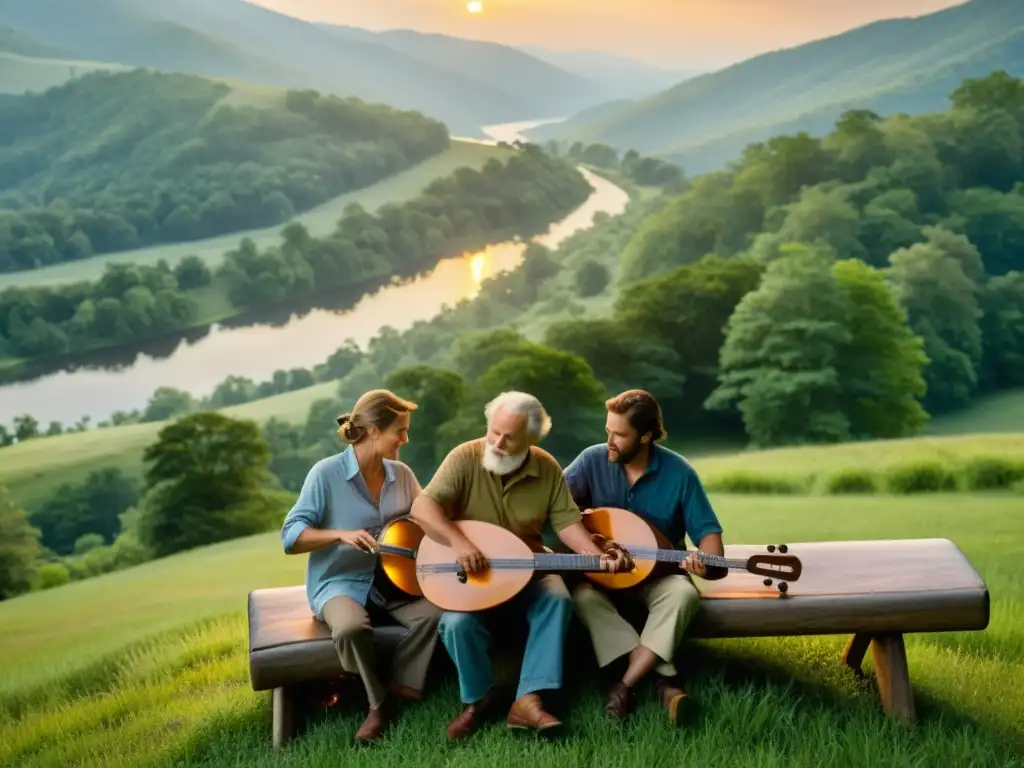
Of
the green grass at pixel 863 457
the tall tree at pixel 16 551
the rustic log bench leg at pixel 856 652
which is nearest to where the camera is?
the rustic log bench leg at pixel 856 652

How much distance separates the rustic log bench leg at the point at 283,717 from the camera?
404 centimetres

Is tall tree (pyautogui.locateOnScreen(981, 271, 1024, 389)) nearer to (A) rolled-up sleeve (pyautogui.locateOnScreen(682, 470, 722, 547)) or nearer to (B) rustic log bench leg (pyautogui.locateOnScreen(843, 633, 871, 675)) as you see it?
(B) rustic log bench leg (pyautogui.locateOnScreen(843, 633, 871, 675))

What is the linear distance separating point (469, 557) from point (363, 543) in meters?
0.37

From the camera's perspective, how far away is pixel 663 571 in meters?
4.16

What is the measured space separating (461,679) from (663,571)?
0.84 meters

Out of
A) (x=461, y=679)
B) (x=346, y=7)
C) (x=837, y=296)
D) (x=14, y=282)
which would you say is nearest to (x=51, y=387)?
(x=14, y=282)

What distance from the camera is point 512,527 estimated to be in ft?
13.5

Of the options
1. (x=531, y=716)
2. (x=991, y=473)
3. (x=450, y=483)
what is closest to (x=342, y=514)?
(x=450, y=483)

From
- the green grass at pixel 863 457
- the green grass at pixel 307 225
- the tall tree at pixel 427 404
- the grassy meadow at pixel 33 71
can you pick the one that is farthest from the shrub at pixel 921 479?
the grassy meadow at pixel 33 71

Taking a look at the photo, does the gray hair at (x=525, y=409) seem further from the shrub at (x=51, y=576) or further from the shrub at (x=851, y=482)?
the shrub at (x=51, y=576)

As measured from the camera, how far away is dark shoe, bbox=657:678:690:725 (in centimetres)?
388

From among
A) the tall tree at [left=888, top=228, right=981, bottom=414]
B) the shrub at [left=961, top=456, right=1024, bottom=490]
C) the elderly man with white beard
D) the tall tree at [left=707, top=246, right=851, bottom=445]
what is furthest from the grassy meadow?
the elderly man with white beard

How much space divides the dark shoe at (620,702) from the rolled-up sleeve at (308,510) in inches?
47.9

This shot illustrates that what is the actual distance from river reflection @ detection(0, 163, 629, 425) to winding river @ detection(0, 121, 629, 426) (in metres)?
0.01
